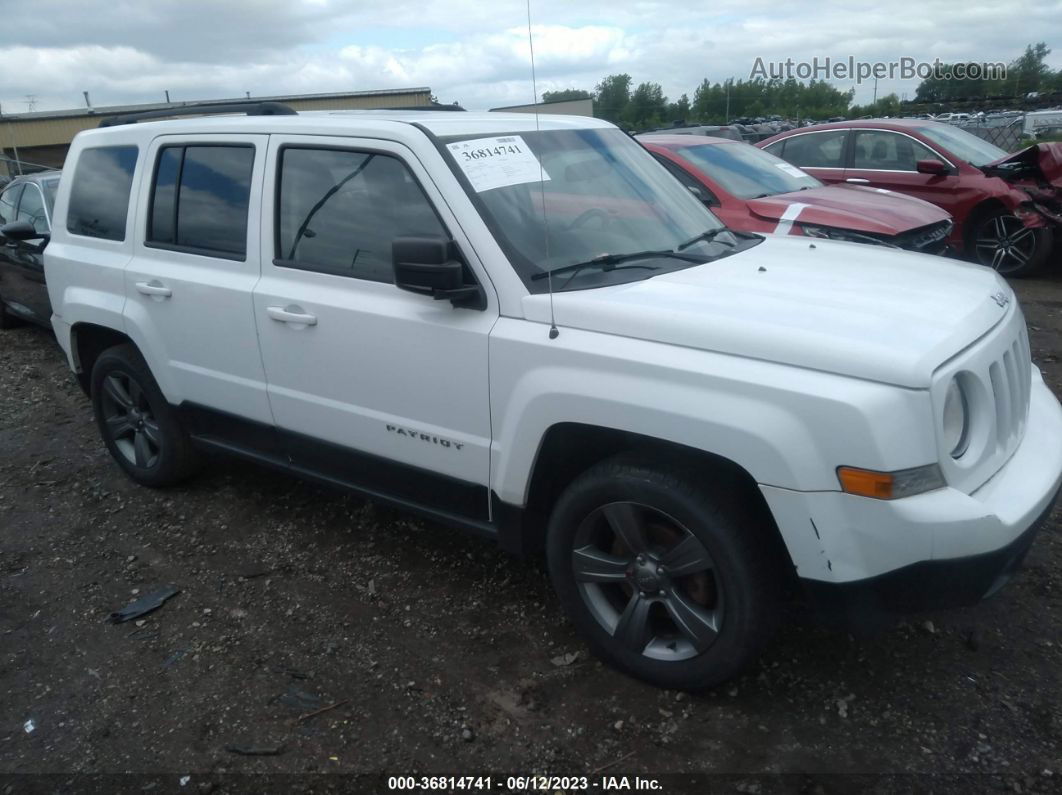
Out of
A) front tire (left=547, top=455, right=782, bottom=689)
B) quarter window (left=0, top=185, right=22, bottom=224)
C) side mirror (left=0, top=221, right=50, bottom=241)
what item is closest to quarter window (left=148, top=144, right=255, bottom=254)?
side mirror (left=0, top=221, right=50, bottom=241)

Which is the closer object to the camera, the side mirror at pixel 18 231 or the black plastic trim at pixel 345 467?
the black plastic trim at pixel 345 467

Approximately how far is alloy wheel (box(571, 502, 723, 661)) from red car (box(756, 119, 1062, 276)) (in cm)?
700

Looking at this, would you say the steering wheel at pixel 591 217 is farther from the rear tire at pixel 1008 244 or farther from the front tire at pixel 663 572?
the rear tire at pixel 1008 244

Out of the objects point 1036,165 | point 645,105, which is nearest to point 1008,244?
point 1036,165

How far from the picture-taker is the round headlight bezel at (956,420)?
2.47 meters

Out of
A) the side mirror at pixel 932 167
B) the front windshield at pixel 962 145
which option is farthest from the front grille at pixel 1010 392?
the front windshield at pixel 962 145

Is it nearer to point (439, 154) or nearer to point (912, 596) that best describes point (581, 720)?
point (912, 596)

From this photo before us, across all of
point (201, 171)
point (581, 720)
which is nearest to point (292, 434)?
point (201, 171)

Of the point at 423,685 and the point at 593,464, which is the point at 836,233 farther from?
the point at 423,685

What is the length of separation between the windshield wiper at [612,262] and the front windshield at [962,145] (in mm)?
7375

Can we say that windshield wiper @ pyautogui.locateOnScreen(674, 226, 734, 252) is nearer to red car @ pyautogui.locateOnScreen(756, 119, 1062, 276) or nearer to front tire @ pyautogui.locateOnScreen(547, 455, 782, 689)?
front tire @ pyautogui.locateOnScreen(547, 455, 782, 689)

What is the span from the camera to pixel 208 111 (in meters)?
4.82

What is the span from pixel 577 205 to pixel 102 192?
9.08ft

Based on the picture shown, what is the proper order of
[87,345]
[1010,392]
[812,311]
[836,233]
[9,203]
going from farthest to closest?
[9,203] → [836,233] → [87,345] → [1010,392] → [812,311]
